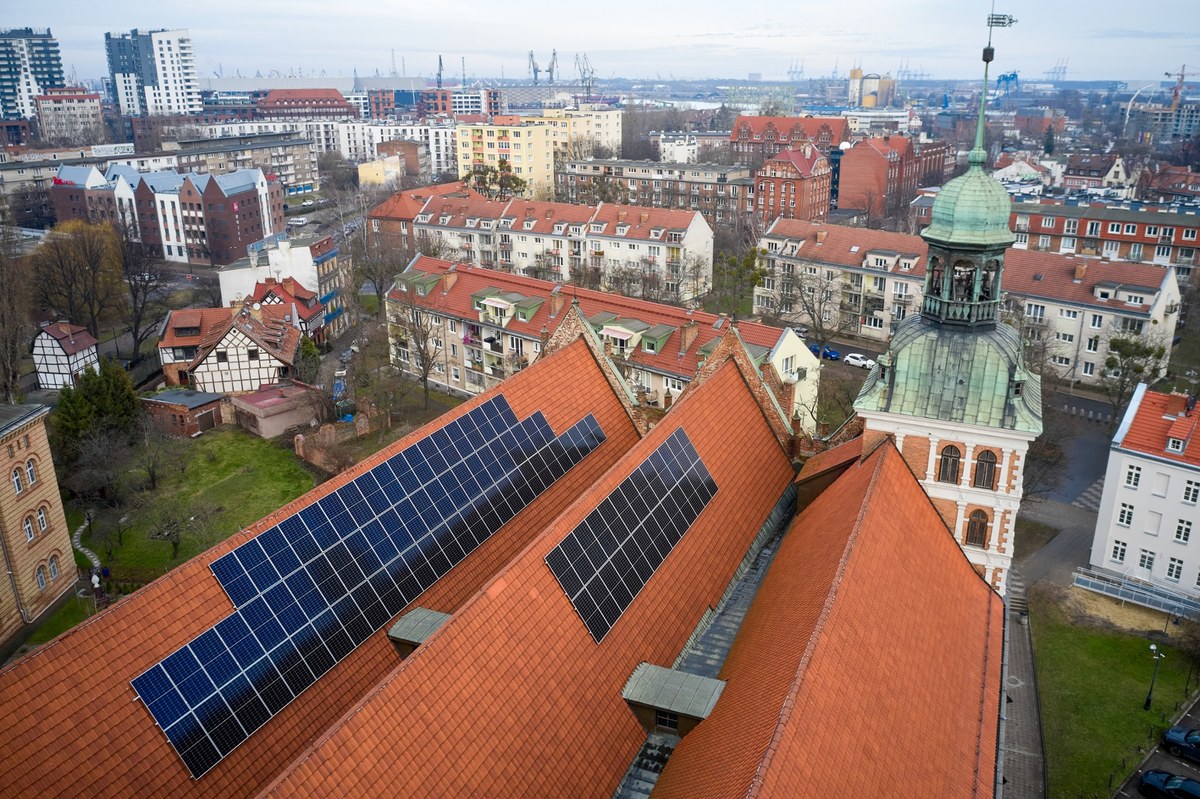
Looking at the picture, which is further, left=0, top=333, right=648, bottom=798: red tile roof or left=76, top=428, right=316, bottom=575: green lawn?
left=76, top=428, right=316, bottom=575: green lawn

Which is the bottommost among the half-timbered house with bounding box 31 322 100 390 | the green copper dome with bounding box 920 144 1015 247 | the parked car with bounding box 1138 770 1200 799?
the parked car with bounding box 1138 770 1200 799

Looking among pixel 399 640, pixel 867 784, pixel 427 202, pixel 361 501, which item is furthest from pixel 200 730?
pixel 427 202

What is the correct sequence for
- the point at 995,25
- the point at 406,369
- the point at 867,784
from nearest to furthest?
the point at 867,784 → the point at 995,25 → the point at 406,369

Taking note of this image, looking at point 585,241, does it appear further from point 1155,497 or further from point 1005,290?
point 1155,497

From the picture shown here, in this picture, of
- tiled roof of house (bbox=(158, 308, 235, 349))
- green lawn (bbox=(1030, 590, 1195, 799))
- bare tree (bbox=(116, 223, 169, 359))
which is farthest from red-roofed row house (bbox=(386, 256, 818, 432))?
bare tree (bbox=(116, 223, 169, 359))

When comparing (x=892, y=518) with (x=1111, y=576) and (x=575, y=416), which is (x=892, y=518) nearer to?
(x=575, y=416)

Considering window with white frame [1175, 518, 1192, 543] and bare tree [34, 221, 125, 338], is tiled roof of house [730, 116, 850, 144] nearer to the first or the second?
bare tree [34, 221, 125, 338]
